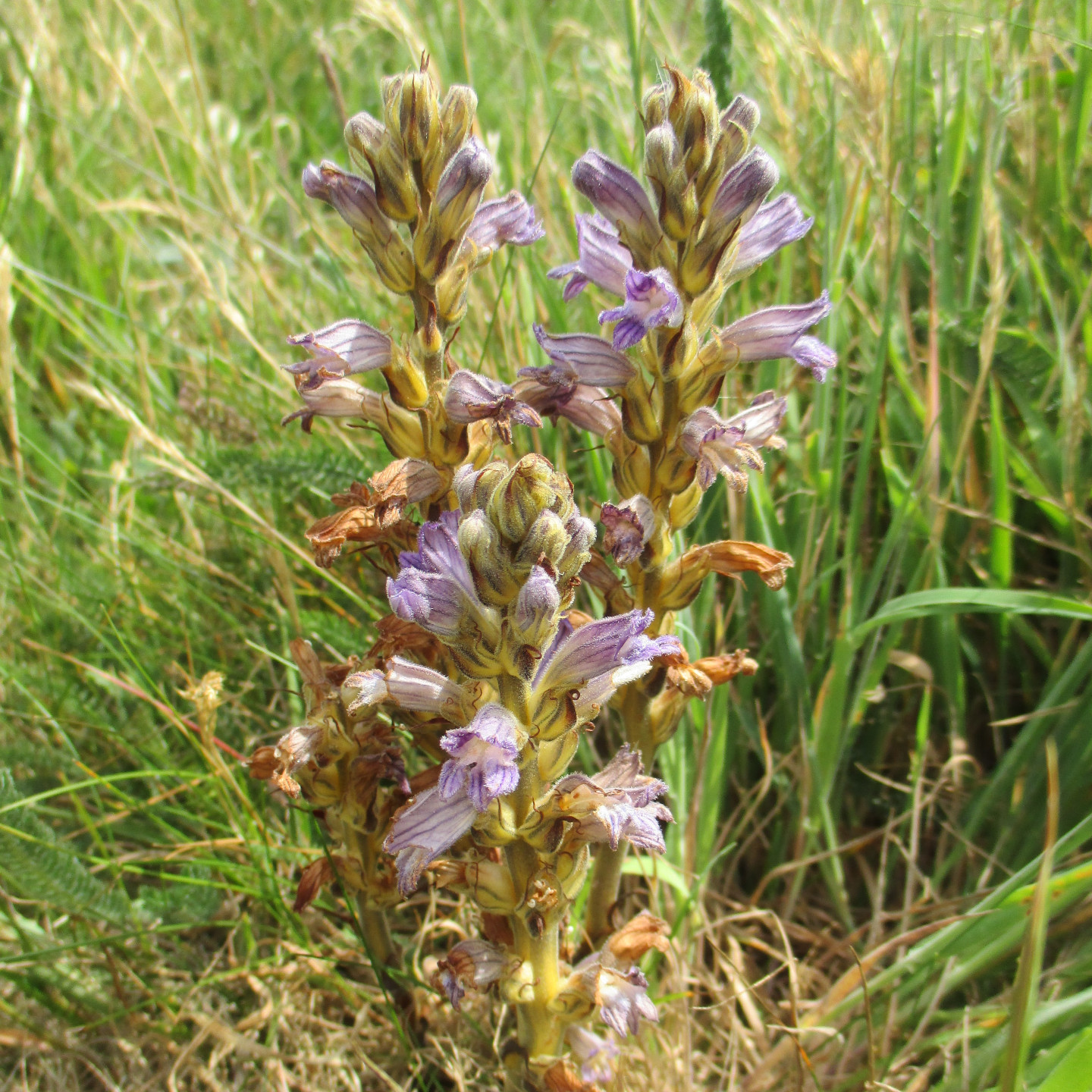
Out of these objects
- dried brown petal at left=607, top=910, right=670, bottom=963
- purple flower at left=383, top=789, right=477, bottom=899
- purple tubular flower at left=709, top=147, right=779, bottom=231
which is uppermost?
purple tubular flower at left=709, top=147, right=779, bottom=231

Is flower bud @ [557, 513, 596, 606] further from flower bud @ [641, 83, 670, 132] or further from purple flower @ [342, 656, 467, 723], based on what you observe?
flower bud @ [641, 83, 670, 132]

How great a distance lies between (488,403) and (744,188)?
2.02 feet

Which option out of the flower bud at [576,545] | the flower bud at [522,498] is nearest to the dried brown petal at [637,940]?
the flower bud at [576,545]

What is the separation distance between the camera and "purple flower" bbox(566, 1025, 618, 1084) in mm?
1942

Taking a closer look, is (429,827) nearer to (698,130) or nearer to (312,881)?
(312,881)

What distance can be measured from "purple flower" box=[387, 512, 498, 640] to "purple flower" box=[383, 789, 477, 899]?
29 centimetres

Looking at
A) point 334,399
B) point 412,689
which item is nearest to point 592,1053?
point 412,689

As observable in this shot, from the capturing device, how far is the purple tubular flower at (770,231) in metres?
1.94

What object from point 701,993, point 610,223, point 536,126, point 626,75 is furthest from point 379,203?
point 626,75

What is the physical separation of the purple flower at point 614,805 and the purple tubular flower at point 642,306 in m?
0.76

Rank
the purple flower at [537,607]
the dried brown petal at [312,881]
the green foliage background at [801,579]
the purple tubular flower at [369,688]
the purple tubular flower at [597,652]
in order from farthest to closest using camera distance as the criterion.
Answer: the green foliage background at [801,579], the dried brown petal at [312,881], the purple tubular flower at [369,688], the purple tubular flower at [597,652], the purple flower at [537,607]

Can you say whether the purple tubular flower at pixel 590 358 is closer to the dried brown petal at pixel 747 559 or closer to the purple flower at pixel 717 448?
the purple flower at pixel 717 448

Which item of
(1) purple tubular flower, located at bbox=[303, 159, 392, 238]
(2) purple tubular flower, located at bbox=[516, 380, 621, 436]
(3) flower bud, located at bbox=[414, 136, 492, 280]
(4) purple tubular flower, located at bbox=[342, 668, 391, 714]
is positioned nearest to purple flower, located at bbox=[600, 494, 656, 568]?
(2) purple tubular flower, located at bbox=[516, 380, 621, 436]

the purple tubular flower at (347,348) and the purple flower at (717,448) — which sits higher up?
the purple tubular flower at (347,348)
